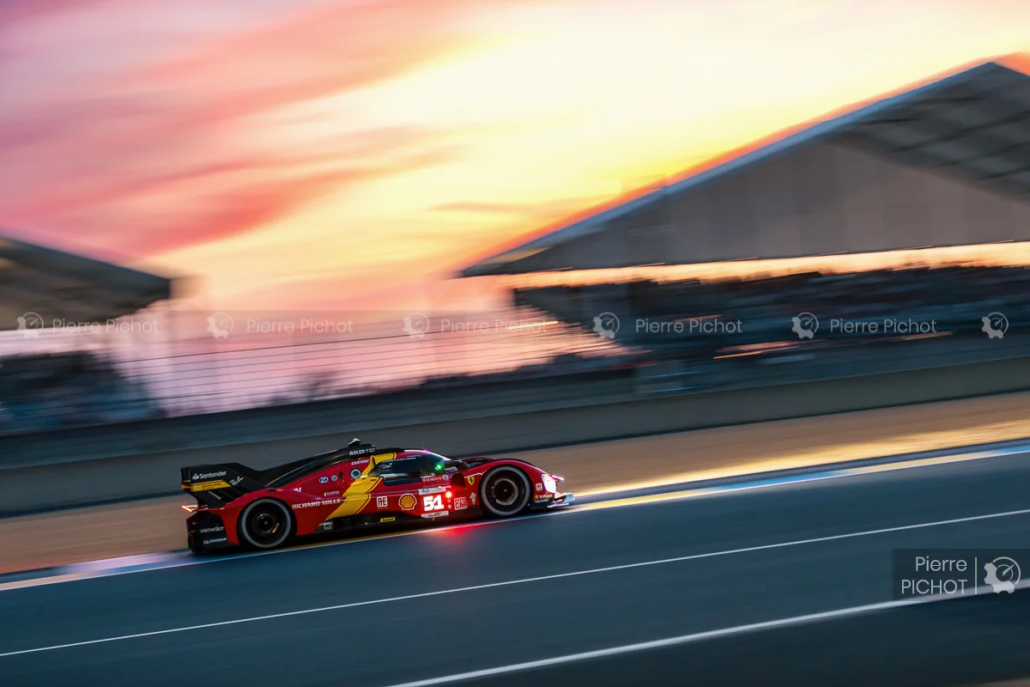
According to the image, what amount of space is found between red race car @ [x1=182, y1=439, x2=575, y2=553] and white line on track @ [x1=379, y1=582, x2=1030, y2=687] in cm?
430

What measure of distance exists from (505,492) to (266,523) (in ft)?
7.32

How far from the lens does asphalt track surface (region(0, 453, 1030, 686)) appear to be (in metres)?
5.66

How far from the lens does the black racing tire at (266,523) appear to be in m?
10.0

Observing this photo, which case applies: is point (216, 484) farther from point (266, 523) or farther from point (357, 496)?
point (357, 496)

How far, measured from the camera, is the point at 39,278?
21.8 metres

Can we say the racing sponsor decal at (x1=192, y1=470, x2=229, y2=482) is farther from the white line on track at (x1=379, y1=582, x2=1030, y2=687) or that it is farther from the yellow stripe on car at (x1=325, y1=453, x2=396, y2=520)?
the white line on track at (x1=379, y1=582, x2=1030, y2=687)

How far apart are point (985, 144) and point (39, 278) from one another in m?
20.7

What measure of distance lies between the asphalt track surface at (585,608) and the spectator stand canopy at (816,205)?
16217mm

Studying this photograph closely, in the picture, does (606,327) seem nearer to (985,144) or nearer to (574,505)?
(574,505)

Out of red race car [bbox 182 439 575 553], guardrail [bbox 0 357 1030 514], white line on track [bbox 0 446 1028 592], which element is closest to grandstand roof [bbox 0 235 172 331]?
guardrail [bbox 0 357 1030 514]

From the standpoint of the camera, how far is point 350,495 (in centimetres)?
1009

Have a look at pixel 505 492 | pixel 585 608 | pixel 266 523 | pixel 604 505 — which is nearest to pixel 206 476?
pixel 266 523

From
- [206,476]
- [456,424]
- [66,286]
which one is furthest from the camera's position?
[66,286]

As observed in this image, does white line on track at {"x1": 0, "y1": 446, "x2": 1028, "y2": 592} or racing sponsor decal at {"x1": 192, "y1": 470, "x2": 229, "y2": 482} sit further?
racing sponsor decal at {"x1": 192, "y1": 470, "x2": 229, "y2": 482}
